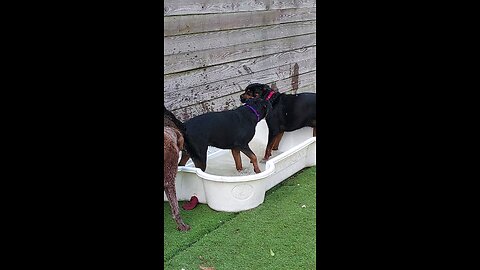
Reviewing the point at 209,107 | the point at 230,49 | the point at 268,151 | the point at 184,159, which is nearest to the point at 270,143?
the point at 268,151

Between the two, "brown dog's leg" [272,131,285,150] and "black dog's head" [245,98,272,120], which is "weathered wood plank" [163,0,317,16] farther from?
"brown dog's leg" [272,131,285,150]

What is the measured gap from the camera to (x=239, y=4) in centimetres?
321

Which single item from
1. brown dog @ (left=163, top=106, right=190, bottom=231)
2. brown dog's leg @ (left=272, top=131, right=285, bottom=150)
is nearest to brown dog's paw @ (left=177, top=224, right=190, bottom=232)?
brown dog @ (left=163, top=106, right=190, bottom=231)

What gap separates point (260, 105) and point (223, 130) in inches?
11.3

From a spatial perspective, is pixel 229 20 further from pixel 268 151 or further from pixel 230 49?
pixel 268 151

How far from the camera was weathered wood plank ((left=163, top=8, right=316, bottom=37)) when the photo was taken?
108 inches

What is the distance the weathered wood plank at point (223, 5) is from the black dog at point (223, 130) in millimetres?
562

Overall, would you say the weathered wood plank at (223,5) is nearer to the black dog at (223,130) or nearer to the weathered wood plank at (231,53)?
the weathered wood plank at (231,53)

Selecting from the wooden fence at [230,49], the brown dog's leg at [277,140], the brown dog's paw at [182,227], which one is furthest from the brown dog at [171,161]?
the brown dog's leg at [277,140]
